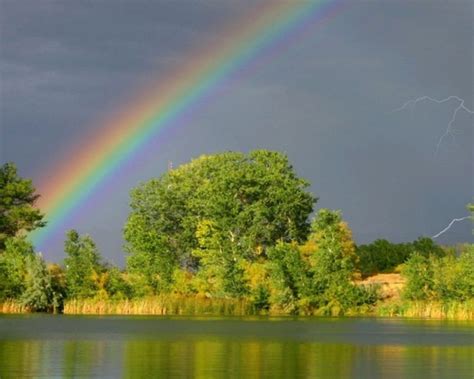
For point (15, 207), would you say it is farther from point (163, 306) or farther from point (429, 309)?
point (429, 309)

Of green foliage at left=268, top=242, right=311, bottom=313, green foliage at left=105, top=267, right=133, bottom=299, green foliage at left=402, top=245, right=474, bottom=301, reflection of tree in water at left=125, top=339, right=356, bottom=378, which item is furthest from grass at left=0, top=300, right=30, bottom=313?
reflection of tree in water at left=125, top=339, right=356, bottom=378

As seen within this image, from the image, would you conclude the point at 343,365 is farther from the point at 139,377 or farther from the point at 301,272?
the point at 301,272

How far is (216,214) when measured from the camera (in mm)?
95562

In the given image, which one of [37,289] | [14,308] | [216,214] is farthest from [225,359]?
[216,214]

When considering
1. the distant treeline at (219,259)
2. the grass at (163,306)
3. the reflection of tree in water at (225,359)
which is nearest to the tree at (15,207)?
the distant treeline at (219,259)

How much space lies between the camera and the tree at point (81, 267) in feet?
272

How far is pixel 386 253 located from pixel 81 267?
43858 mm

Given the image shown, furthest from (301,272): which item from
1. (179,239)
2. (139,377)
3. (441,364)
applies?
(139,377)

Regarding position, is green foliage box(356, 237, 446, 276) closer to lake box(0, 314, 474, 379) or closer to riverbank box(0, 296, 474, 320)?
riverbank box(0, 296, 474, 320)

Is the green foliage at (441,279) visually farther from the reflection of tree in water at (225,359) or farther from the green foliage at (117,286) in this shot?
the reflection of tree in water at (225,359)

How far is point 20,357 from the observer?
104 feet

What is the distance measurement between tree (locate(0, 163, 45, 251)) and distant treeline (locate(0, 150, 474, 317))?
3.9 inches

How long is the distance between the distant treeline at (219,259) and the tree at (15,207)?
99mm

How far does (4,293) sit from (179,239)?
2497cm
